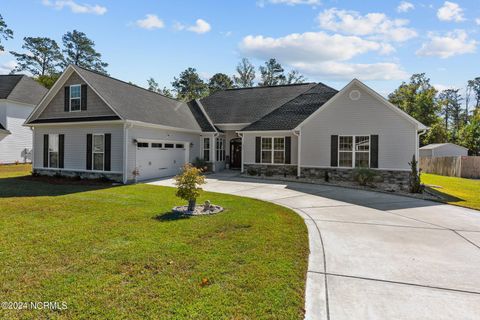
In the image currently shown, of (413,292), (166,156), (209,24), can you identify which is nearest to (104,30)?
(209,24)

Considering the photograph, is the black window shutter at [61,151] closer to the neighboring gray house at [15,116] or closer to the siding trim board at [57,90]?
the siding trim board at [57,90]

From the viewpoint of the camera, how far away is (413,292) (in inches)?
144

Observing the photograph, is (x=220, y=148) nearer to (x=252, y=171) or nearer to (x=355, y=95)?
(x=252, y=171)

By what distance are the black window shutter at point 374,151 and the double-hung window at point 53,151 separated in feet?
56.6

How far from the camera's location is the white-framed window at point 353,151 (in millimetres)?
14634

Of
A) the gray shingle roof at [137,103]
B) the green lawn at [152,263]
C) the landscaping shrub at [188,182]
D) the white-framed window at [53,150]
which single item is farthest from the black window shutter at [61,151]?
the landscaping shrub at [188,182]

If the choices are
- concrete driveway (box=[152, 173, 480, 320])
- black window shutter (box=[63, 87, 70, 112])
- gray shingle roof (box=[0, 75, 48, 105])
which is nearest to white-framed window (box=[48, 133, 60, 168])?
black window shutter (box=[63, 87, 70, 112])

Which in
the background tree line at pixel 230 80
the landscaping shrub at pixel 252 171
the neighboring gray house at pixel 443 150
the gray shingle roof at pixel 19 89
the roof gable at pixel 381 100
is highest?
the background tree line at pixel 230 80

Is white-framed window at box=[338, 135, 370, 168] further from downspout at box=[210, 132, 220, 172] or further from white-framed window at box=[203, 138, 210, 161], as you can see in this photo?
white-framed window at box=[203, 138, 210, 161]

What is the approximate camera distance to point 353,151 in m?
14.9

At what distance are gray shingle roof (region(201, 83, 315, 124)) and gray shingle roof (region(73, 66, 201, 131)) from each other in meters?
2.56

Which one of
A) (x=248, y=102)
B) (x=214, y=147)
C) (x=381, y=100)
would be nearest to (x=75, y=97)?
(x=214, y=147)

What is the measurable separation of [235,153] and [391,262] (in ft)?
56.5

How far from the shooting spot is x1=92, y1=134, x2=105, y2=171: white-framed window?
14648 mm
